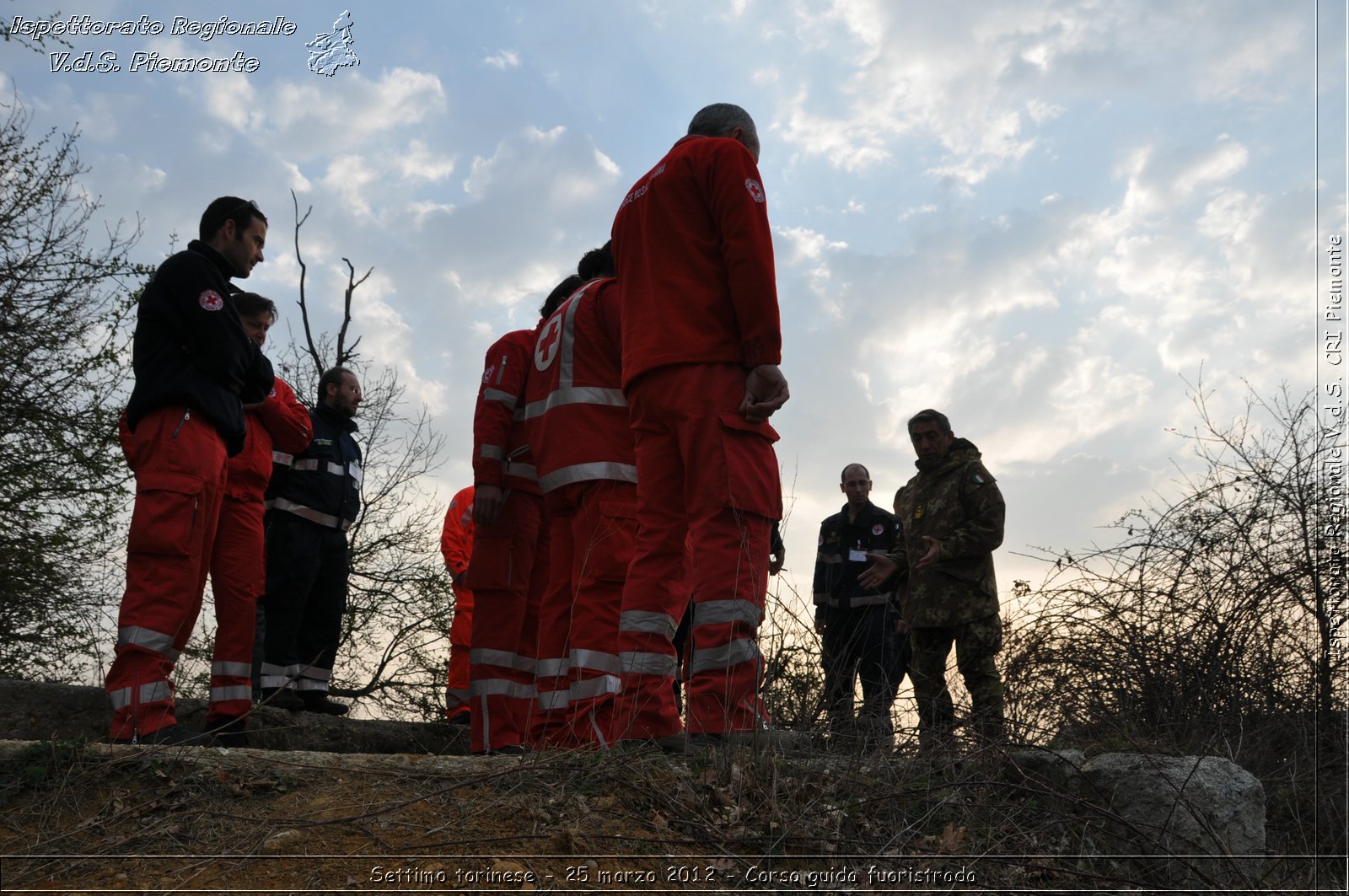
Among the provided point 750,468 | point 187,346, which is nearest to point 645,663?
point 750,468

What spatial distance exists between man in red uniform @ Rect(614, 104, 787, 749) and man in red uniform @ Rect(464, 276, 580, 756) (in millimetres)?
1246

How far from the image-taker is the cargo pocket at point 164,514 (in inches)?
151

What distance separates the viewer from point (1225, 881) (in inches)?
135

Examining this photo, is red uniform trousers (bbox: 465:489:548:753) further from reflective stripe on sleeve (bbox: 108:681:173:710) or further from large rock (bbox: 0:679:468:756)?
reflective stripe on sleeve (bbox: 108:681:173:710)

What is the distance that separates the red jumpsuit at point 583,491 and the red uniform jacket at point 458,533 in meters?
2.59

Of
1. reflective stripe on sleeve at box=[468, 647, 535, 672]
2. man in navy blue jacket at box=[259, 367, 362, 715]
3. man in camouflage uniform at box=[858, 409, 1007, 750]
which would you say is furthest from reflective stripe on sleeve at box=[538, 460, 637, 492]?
man in navy blue jacket at box=[259, 367, 362, 715]

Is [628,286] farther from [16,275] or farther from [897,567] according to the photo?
[16,275]

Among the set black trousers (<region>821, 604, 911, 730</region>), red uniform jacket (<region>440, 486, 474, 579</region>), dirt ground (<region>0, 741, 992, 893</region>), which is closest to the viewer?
dirt ground (<region>0, 741, 992, 893</region>)

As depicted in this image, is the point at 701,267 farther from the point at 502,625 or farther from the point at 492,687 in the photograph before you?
the point at 492,687

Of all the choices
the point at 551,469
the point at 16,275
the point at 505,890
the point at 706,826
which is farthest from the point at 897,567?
the point at 16,275

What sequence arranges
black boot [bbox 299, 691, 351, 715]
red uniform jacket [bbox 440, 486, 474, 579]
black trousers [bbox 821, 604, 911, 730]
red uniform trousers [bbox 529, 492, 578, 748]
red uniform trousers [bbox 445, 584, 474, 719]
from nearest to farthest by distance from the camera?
red uniform trousers [bbox 529, 492, 578, 748] < black boot [bbox 299, 691, 351, 715] < black trousers [bbox 821, 604, 911, 730] < red uniform trousers [bbox 445, 584, 474, 719] < red uniform jacket [bbox 440, 486, 474, 579]

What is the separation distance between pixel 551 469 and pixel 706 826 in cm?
192

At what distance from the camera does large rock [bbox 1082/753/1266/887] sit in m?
3.51

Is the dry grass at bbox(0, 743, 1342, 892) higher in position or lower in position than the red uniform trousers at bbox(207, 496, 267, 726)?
lower
